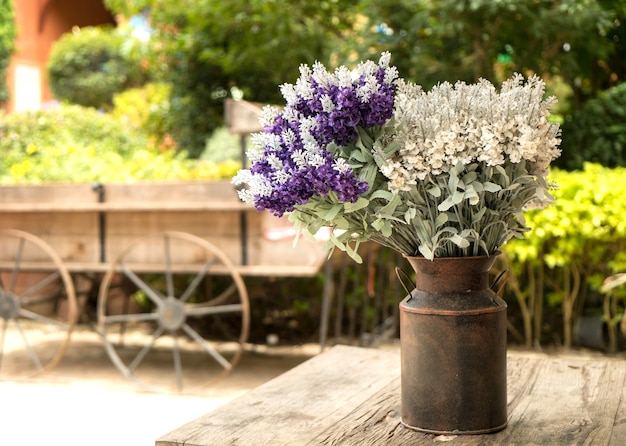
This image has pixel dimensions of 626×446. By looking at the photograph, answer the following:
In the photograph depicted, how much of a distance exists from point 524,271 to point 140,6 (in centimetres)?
440

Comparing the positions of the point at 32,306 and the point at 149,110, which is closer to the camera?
the point at 32,306

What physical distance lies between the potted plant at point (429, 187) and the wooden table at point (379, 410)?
8cm

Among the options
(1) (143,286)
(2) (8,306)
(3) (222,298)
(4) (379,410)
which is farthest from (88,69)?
(4) (379,410)

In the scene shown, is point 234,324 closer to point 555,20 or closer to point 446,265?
point 555,20

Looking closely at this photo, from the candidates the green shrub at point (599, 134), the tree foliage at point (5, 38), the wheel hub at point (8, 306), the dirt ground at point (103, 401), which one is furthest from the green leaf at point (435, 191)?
the tree foliage at point (5, 38)

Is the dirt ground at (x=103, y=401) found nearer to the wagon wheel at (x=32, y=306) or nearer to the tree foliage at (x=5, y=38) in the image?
the wagon wheel at (x=32, y=306)

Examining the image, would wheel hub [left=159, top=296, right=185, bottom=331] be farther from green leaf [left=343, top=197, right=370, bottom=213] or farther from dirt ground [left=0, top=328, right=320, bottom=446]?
green leaf [left=343, top=197, right=370, bottom=213]

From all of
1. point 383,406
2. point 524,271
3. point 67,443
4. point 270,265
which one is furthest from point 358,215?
point 524,271

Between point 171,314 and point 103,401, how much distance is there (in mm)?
552

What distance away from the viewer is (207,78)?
827cm

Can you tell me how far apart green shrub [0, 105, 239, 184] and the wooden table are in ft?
9.77

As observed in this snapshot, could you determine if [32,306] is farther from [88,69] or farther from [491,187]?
[88,69]

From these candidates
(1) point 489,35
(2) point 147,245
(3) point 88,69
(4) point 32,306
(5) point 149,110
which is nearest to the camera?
(2) point 147,245

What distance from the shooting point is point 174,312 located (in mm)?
4441
